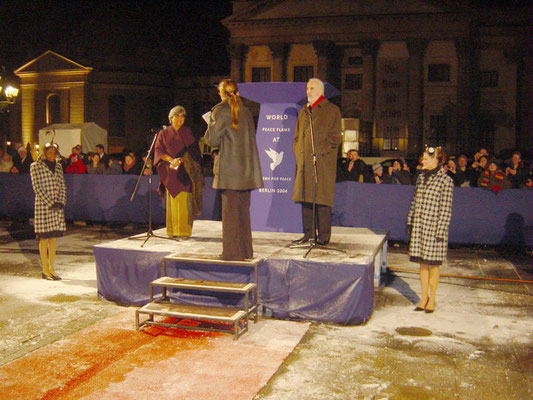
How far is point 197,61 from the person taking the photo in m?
64.6

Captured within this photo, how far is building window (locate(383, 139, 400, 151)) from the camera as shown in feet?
138

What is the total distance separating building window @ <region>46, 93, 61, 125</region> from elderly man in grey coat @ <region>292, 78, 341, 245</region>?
174ft

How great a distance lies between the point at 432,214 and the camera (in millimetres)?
7590

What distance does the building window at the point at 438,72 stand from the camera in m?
43.7

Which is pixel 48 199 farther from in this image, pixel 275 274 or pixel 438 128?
pixel 438 128

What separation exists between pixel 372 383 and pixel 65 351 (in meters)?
3.03

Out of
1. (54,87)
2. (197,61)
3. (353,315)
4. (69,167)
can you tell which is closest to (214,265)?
(353,315)

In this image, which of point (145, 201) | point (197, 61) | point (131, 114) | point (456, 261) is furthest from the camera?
point (197, 61)

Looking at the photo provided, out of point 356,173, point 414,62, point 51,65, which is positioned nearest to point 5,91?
point 356,173

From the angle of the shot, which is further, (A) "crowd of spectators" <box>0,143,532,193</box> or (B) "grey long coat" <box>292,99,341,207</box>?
(A) "crowd of spectators" <box>0,143,532,193</box>

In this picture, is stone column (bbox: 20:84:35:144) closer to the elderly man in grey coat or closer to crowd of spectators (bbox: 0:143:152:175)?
crowd of spectators (bbox: 0:143:152:175)

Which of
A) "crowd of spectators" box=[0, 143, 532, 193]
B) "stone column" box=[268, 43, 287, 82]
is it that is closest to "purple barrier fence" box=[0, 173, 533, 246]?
"crowd of spectators" box=[0, 143, 532, 193]

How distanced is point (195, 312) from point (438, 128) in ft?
131

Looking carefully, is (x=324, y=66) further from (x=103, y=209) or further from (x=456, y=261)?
(x=456, y=261)
